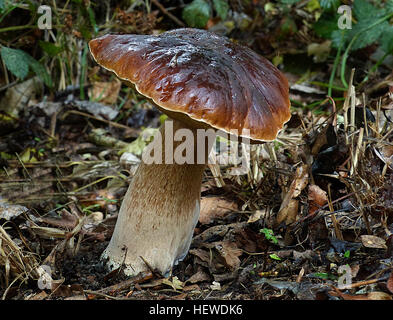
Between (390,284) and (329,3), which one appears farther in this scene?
(329,3)

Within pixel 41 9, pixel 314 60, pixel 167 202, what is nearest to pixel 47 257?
pixel 167 202

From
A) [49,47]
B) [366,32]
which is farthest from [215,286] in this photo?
[366,32]

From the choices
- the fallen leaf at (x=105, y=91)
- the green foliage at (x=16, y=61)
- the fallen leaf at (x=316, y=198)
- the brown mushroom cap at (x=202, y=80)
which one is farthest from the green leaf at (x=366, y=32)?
the green foliage at (x=16, y=61)

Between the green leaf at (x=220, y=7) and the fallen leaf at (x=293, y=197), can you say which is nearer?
the fallen leaf at (x=293, y=197)

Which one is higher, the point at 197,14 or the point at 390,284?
the point at 197,14

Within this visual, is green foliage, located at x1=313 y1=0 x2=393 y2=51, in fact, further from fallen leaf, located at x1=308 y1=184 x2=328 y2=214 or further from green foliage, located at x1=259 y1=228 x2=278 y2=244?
green foliage, located at x1=259 y1=228 x2=278 y2=244

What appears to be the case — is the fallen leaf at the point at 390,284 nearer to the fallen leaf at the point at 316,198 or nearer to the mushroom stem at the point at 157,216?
the fallen leaf at the point at 316,198

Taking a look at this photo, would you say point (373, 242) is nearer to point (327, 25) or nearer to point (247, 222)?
point (247, 222)

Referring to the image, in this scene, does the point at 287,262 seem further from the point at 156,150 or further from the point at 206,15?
the point at 206,15
